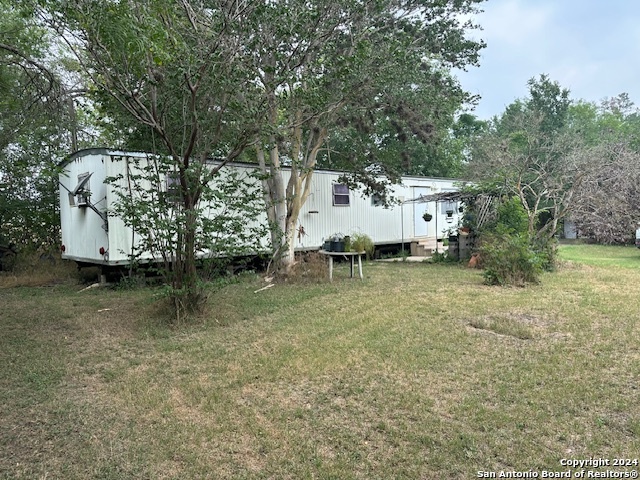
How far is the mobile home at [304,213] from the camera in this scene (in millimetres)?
7316

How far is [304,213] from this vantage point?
34.2 ft

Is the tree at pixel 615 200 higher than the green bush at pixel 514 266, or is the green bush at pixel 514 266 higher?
the tree at pixel 615 200

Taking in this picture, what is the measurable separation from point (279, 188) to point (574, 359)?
5.89 m

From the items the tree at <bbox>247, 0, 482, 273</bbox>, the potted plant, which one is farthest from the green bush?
the tree at <bbox>247, 0, 482, 273</bbox>

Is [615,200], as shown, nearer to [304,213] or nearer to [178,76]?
[304,213]

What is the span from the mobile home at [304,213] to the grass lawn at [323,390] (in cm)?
181

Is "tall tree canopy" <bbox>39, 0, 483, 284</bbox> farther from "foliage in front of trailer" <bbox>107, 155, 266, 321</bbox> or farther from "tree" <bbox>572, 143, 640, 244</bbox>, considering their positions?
"tree" <bbox>572, 143, 640, 244</bbox>

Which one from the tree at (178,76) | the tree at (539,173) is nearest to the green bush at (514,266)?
the tree at (539,173)

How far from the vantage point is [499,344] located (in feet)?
13.0

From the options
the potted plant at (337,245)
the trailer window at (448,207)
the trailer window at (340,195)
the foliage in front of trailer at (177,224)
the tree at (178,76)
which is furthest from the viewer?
the trailer window at (448,207)

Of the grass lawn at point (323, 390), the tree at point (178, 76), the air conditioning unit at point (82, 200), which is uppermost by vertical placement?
the tree at point (178, 76)

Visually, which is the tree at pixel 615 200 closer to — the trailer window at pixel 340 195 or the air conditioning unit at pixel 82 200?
the trailer window at pixel 340 195

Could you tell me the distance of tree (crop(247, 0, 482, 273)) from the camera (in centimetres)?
493

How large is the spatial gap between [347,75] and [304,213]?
4988mm
